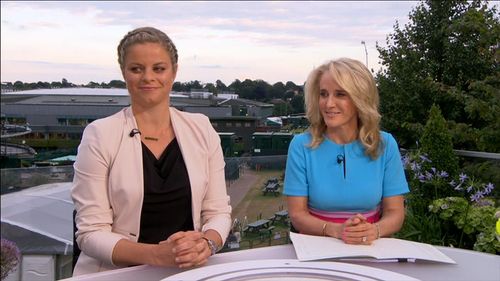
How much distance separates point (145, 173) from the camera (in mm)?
1659

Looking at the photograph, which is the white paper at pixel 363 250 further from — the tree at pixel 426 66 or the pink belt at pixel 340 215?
the tree at pixel 426 66

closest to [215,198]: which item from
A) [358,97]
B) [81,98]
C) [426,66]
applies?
[358,97]

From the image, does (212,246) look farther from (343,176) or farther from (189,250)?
(343,176)

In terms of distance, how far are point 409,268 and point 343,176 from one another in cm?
59

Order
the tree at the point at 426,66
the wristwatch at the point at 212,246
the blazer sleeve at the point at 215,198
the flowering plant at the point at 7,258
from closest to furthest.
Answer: the wristwatch at the point at 212,246 < the blazer sleeve at the point at 215,198 < the flowering plant at the point at 7,258 < the tree at the point at 426,66

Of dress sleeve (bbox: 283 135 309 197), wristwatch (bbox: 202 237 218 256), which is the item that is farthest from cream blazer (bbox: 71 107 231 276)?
dress sleeve (bbox: 283 135 309 197)

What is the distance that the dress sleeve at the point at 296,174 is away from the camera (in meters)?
1.93

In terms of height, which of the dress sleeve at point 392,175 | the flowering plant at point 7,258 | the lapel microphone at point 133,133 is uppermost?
the lapel microphone at point 133,133

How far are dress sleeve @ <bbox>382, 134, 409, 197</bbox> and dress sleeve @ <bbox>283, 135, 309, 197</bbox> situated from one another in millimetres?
303

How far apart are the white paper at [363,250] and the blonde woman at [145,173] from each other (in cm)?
27

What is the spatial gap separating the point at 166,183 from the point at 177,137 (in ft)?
0.55

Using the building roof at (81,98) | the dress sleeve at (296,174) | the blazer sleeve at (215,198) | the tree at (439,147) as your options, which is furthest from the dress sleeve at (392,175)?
the building roof at (81,98)

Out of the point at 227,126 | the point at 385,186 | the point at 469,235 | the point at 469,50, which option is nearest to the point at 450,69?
the point at 469,50

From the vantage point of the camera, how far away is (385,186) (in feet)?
6.36
